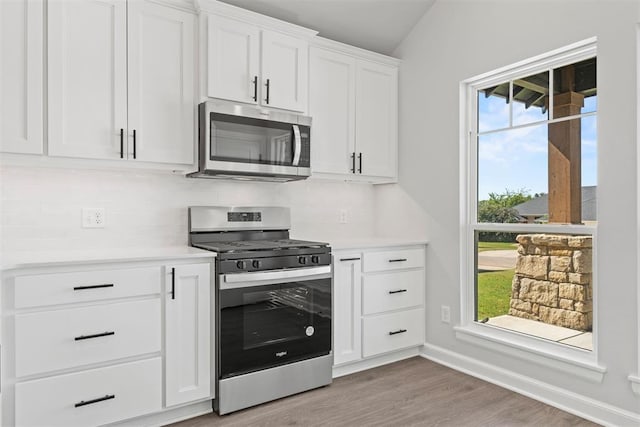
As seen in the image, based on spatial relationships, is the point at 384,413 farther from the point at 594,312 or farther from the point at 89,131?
the point at 89,131

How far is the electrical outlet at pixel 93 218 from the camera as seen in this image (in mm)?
2553

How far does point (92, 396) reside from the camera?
2.06 metres

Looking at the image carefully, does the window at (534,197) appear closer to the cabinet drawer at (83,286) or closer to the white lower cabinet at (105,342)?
the white lower cabinet at (105,342)

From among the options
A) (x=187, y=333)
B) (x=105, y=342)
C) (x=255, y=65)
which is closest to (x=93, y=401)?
(x=105, y=342)

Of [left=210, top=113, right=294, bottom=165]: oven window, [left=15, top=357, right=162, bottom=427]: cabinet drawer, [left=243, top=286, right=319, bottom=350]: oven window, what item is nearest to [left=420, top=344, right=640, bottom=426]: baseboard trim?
[left=243, top=286, right=319, bottom=350]: oven window

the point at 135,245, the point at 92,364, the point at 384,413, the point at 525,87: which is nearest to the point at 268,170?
the point at 135,245

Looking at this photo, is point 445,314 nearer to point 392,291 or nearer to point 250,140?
point 392,291

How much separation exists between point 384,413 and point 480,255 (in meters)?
1.35

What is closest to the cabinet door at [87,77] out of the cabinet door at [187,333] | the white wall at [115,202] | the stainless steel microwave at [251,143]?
the white wall at [115,202]

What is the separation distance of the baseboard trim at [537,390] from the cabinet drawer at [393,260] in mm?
691

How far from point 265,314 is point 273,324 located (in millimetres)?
86

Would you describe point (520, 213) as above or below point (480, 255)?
above

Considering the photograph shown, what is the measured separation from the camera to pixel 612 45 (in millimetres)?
2270

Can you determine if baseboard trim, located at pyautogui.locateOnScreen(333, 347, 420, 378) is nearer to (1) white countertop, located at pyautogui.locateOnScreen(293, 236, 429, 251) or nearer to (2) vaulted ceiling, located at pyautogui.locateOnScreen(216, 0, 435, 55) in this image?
(1) white countertop, located at pyautogui.locateOnScreen(293, 236, 429, 251)
